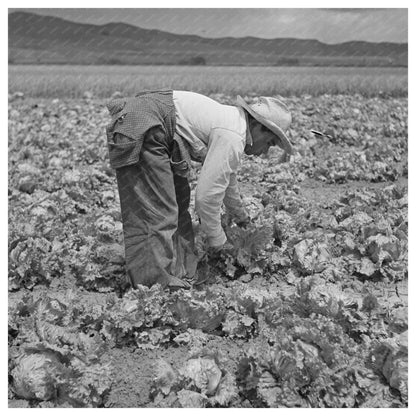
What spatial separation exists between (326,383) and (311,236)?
1.79m

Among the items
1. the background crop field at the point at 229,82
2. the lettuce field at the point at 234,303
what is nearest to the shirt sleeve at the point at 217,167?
the lettuce field at the point at 234,303

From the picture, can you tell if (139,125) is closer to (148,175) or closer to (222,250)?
(148,175)

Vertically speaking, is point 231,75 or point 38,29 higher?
point 38,29

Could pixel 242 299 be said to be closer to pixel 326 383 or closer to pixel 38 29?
pixel 326 383

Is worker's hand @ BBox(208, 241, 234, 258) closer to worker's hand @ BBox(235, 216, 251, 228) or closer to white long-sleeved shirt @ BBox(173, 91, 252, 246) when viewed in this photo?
worker's hand @ BBox(235, 216, 251, 228)

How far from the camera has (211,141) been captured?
11.3ft

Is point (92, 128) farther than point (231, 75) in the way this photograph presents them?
No

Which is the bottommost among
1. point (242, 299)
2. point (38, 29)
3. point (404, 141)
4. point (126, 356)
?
point (126, 356)

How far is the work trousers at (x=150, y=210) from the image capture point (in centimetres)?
346

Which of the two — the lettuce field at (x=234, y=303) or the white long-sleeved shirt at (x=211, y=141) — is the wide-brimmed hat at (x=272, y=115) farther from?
the lettuce field at (x=234, y=303)

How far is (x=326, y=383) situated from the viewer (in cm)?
276

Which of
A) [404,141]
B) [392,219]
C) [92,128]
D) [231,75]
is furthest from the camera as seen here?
[231,75]

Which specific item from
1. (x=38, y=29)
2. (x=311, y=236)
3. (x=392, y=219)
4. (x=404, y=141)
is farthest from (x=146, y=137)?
(x=38, y=29)

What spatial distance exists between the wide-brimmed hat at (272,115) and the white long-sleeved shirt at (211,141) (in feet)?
0.26
